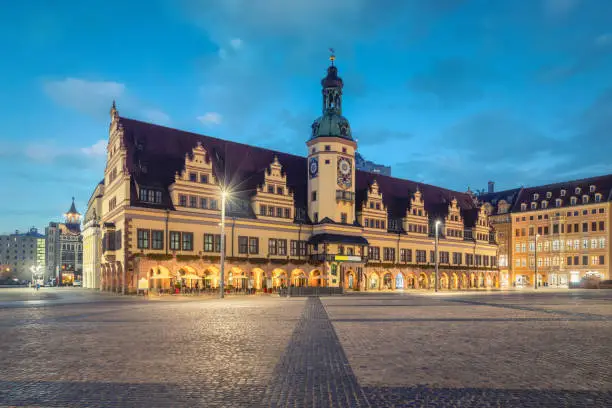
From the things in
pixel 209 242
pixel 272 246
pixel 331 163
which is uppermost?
pixel 331 163

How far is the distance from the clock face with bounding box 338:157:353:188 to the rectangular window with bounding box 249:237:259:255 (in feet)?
48.8

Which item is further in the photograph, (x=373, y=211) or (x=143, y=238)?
(x=373, y=211)

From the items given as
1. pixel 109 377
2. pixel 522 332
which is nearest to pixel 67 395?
pixel 109 377

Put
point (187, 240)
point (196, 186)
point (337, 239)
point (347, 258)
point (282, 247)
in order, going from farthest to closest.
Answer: point (347, 258), point (337, 239), point (282, 247), point (196, 186), point (187, 240)

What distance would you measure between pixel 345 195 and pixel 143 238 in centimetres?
2895

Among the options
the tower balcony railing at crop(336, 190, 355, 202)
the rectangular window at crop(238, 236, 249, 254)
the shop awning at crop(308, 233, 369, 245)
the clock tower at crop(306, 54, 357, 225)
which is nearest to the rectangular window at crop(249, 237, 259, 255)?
the rectangular window at crop(238, 236, 249, 254)

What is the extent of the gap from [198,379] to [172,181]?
2068 inches

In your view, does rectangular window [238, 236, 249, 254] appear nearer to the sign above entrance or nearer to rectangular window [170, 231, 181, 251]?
rectangular window [170, 231, 181, 251]

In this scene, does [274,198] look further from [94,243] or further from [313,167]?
[94,243]

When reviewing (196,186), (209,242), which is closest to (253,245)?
(209,242)

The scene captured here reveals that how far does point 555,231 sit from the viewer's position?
11231 centimetres

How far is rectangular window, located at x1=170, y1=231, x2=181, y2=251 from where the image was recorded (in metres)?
59.9

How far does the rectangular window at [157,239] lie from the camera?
5844 centimetres

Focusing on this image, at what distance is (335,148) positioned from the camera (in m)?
74.1
